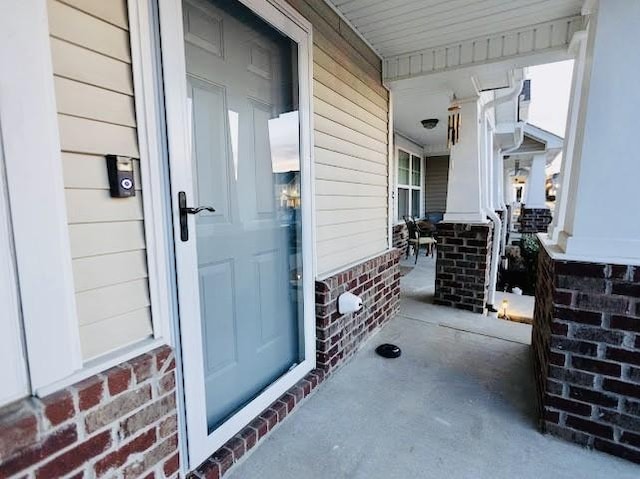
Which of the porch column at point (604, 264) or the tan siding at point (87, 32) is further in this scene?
the porch column at point (604, 264)

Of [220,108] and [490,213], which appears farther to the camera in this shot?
[490,213]

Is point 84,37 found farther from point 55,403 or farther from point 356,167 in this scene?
point 356,167

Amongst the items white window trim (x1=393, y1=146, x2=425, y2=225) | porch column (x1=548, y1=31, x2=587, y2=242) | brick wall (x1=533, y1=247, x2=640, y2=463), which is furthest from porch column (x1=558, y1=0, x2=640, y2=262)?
white window trim (x1=393, y1=146, x2=425, y2=225)

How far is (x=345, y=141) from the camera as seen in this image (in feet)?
8.05

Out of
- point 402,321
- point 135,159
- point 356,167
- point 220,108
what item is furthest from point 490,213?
point 135,159

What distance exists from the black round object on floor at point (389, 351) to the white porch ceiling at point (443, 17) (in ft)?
7.80

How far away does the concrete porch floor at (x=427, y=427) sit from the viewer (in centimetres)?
151

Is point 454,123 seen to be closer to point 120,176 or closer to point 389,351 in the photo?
point 389,351

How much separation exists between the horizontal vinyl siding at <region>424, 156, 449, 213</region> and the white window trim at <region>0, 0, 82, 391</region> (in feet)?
28.8

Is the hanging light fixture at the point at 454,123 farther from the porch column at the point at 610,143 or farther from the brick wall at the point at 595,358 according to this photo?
the brick wall at the point at 595,358

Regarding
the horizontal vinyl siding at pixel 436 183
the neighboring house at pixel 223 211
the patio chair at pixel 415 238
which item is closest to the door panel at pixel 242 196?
the neighboring house at pixel 223 211

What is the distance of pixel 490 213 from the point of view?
388 centimetres

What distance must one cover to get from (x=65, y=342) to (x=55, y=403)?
0.16 m

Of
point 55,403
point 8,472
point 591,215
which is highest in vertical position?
point 591,215
